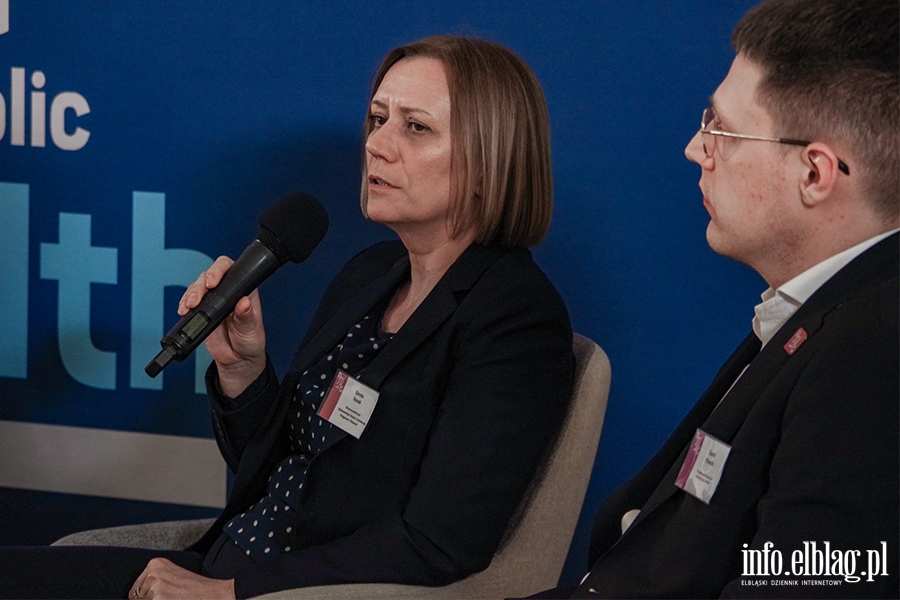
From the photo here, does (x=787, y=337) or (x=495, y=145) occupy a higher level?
(x=495, y=145)

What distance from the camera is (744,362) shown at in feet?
5.09

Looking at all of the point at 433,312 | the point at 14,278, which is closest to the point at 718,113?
the point at 433,312

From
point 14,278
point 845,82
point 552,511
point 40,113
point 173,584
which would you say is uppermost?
point 40,113

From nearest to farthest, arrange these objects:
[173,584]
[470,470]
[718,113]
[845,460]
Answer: [845,460] < [718,113] < [470,470] < [173,584]

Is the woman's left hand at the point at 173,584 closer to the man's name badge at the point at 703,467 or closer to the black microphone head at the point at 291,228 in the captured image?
the black microphone head at the point at 291,228

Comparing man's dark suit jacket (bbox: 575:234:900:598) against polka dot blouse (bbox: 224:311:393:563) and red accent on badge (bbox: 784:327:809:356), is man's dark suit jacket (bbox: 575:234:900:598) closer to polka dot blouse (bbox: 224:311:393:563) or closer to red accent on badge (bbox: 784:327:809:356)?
red accent on badge (bbox: 784:327:809:356)

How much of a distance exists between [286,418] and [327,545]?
1.30 feet

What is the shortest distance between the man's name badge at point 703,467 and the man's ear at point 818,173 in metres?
0.35

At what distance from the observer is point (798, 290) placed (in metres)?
1.35

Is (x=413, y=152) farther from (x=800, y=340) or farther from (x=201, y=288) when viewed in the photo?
(x=800, y=340)

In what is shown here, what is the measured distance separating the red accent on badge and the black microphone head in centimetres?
93

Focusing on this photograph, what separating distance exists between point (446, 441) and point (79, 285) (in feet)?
5.24

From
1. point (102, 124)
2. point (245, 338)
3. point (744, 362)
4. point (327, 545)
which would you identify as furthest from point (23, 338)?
point (744, 362)

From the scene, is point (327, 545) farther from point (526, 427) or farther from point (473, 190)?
point (473, 190)
